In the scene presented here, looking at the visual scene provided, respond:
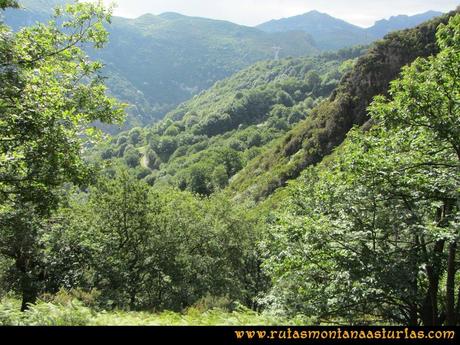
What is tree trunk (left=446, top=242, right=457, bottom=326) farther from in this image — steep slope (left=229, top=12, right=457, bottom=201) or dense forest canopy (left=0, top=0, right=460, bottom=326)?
steep slope (left=229, top=12, right=457, bottom=201)

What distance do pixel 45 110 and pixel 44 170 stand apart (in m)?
2.41

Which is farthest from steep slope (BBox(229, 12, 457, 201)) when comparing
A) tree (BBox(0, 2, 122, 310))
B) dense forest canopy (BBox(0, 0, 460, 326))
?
tree (BBox(0, 2, 122, 310))

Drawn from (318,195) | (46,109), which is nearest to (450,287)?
(318,195)

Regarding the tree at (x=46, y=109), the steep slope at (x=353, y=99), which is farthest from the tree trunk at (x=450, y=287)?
the steep slope at (x=353, y=99)

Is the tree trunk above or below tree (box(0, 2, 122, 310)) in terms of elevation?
below

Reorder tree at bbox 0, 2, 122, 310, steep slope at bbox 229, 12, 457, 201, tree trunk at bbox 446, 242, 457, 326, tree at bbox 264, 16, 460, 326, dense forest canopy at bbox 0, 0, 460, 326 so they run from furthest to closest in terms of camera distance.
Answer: steep slope at bbox 229, 12, 457, 201, tree trunk at bbox 446, 242, 457, 326, tree at bbox 264, 16, 460, 326, dense forest canopy at bbox 0, 0, 460, 326, tree at bbox 0, 2, 122, 310

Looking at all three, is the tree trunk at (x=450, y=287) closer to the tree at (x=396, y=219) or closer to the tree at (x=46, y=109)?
the tree at (x=396, y=219)

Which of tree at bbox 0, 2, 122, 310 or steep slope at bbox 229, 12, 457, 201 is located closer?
tree at bbox 0, 2, 122, 310

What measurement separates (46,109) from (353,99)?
97226 mm

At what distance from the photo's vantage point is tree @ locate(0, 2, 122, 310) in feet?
37.9

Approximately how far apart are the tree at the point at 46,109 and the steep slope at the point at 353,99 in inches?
3465

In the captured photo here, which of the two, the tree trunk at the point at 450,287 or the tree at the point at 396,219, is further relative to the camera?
the tree trunk at the point at 450,287

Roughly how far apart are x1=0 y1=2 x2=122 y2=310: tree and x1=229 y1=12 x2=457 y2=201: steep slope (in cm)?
8800

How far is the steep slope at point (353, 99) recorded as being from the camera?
96875mm
